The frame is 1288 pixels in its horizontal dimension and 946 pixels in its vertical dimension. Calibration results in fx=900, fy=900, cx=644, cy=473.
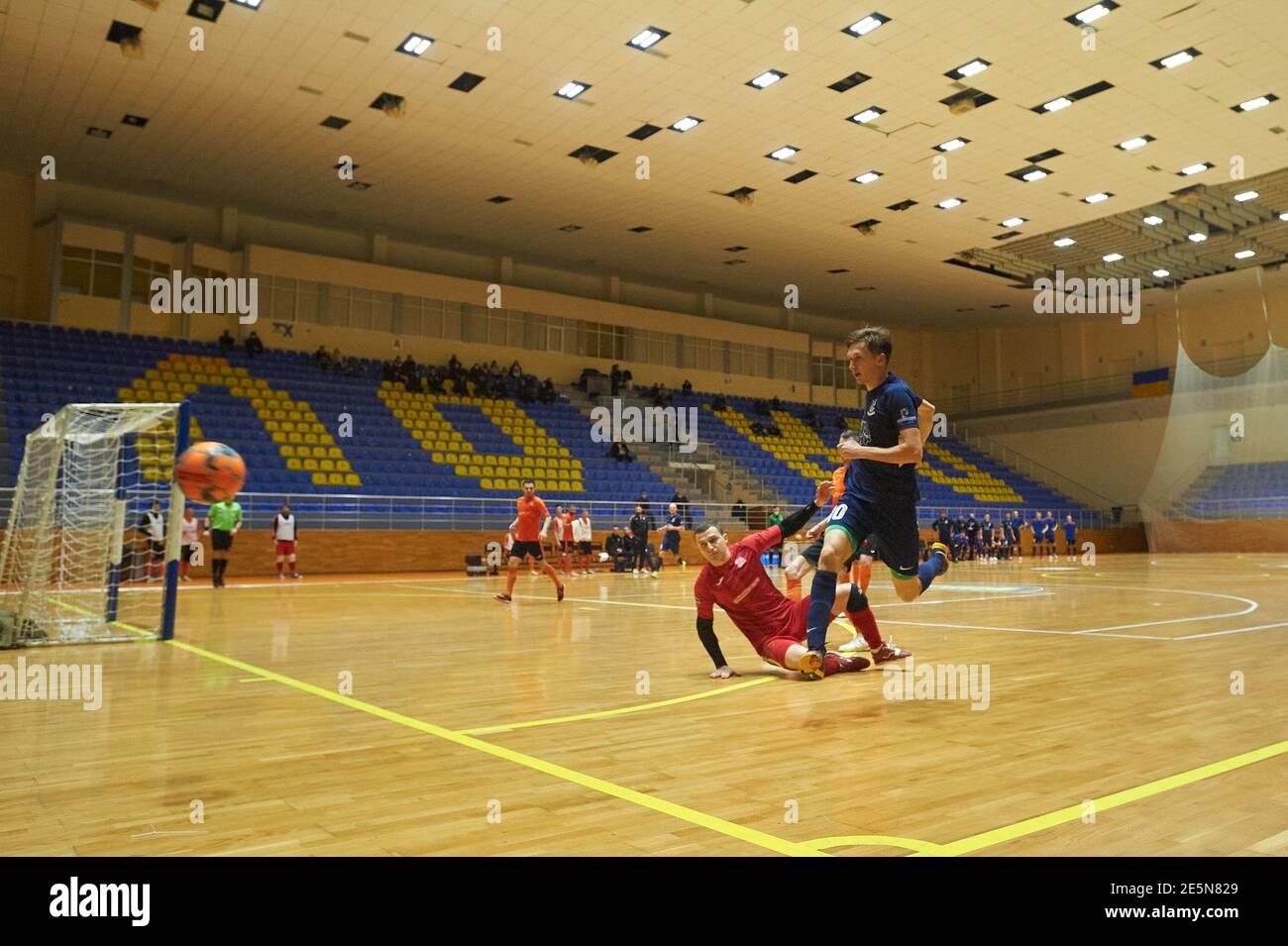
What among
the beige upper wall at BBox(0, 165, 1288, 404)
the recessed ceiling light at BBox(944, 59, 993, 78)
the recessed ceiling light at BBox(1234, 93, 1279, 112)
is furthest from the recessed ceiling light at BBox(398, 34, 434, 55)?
the recessed ceiling light at BBox(1234, 93, 1279, 112)

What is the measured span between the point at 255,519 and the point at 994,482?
27.9 metres

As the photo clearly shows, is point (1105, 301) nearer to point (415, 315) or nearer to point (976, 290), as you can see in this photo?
point (976, 290)

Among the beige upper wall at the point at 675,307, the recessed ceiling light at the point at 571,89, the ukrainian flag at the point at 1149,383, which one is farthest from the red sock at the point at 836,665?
the ukrainian flag at the point at 1149,383

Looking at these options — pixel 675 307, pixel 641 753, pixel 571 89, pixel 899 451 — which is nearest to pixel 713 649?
pixel 899 451

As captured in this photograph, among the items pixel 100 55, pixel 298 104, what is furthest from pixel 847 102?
pixel 100 55

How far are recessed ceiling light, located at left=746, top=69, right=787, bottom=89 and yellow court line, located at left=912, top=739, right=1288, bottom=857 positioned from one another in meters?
15.8

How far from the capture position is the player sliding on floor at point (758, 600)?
5340 mm

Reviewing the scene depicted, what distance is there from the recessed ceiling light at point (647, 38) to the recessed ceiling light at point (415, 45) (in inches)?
138

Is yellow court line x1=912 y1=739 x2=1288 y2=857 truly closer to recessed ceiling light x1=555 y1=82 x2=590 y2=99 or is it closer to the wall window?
recessed ceiling light x1=555 y1=82 x2=590 y2=99

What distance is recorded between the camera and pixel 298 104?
18062 mm

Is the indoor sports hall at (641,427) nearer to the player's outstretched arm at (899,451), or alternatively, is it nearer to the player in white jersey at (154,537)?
the player's outstretched arm at (899,451)
